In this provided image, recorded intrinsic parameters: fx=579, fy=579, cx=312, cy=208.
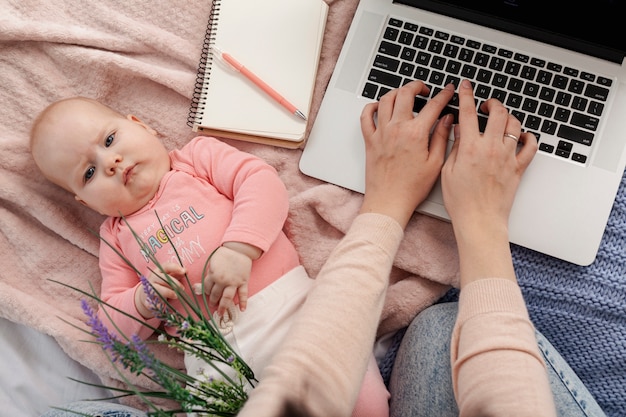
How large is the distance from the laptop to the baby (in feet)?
0.42

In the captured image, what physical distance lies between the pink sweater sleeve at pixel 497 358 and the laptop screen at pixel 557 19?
1.32 feet

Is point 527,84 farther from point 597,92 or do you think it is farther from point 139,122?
point 139,122

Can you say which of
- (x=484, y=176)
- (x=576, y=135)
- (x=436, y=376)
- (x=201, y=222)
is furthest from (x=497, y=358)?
(x=201, y=222)

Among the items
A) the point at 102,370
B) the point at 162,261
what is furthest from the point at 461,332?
the point at 102,370

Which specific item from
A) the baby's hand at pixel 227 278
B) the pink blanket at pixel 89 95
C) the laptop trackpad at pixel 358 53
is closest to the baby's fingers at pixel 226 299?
the baby's hand at pixel 227 278

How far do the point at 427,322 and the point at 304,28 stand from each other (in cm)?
55

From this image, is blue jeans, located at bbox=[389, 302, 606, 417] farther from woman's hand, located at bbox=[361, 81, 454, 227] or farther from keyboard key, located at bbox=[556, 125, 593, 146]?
keyboard key, located at bbox=[556, 125, 593, 146]

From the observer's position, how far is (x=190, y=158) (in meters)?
1.01

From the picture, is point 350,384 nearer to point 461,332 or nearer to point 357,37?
point 461,332

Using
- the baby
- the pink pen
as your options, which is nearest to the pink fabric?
the baby

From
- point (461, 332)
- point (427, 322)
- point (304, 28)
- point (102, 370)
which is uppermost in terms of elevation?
point (304, 28)

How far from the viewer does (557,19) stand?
0.88m

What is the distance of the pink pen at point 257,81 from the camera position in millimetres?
980

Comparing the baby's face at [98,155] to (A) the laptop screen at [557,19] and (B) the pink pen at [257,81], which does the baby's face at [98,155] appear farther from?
(A) the laptop screen at [557,19]
